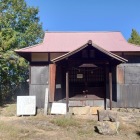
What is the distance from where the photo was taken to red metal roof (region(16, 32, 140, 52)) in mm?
15242

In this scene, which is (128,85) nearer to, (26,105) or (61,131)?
(26,105)

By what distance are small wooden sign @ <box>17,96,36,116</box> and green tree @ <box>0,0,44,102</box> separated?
678 cm

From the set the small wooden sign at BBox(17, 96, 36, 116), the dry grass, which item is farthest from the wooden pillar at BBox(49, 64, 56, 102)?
the dry grass

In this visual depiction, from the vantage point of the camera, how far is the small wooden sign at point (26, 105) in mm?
13555

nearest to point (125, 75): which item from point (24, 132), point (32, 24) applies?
point (24, 132)

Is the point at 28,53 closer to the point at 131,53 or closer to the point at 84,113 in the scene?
the point at 84,113

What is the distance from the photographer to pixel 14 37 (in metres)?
22.3

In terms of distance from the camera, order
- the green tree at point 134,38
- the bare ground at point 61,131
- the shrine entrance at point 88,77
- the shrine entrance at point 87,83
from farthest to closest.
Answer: the green tree at point 134,38 → the shrine entrance at point 87,83 → the shrine entrance at point 88,77 → the bare ground at point 61,131

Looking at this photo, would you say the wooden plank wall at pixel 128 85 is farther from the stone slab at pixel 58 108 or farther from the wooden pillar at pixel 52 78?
the wooden pillar at pixel 52 78

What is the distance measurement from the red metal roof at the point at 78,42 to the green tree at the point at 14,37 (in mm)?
4904

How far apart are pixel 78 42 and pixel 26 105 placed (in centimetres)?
543

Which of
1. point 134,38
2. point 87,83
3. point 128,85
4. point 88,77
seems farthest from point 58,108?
point 134,38

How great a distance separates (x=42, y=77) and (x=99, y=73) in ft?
11.0

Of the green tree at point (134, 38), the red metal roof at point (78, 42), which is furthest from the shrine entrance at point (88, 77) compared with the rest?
the green tree at point (134, 38)
